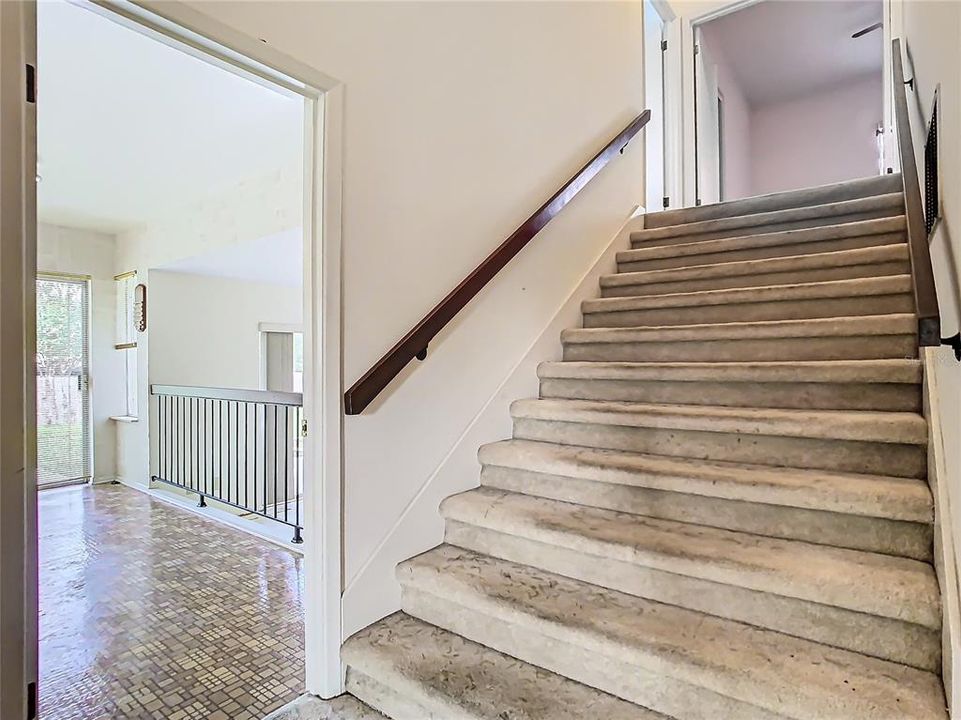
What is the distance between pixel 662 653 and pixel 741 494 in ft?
1.79

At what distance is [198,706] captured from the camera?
1719 millimetres

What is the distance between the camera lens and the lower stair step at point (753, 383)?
5.56ft

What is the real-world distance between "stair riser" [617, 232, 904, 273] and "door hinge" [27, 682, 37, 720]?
9.81ft

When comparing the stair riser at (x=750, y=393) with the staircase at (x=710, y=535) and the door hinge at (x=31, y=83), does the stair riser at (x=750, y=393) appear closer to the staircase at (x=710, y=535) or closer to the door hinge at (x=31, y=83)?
the staircase at (x=710, y=535)

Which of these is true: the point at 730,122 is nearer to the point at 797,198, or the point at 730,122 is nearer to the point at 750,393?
the point at 797,198

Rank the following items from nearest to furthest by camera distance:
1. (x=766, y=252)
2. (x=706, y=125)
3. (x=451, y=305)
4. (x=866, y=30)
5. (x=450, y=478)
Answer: (x=451, y=305) → (x=450, y=478) → (x=766, y=252) → (x=706, y=125) → (x=866, y=30)

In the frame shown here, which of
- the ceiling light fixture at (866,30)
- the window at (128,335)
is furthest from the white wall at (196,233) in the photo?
the ceiling light fixture at (866,30)

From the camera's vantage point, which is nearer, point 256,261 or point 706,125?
point 706,125

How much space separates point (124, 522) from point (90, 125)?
2.74m

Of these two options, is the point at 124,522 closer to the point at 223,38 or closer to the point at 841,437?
the point at 223,38

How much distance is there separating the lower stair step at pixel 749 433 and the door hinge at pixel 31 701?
1.66 m

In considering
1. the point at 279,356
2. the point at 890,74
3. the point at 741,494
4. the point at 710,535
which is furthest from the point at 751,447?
the point at 279,356

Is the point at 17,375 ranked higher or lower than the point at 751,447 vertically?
higher

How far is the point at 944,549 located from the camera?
3.69ft
